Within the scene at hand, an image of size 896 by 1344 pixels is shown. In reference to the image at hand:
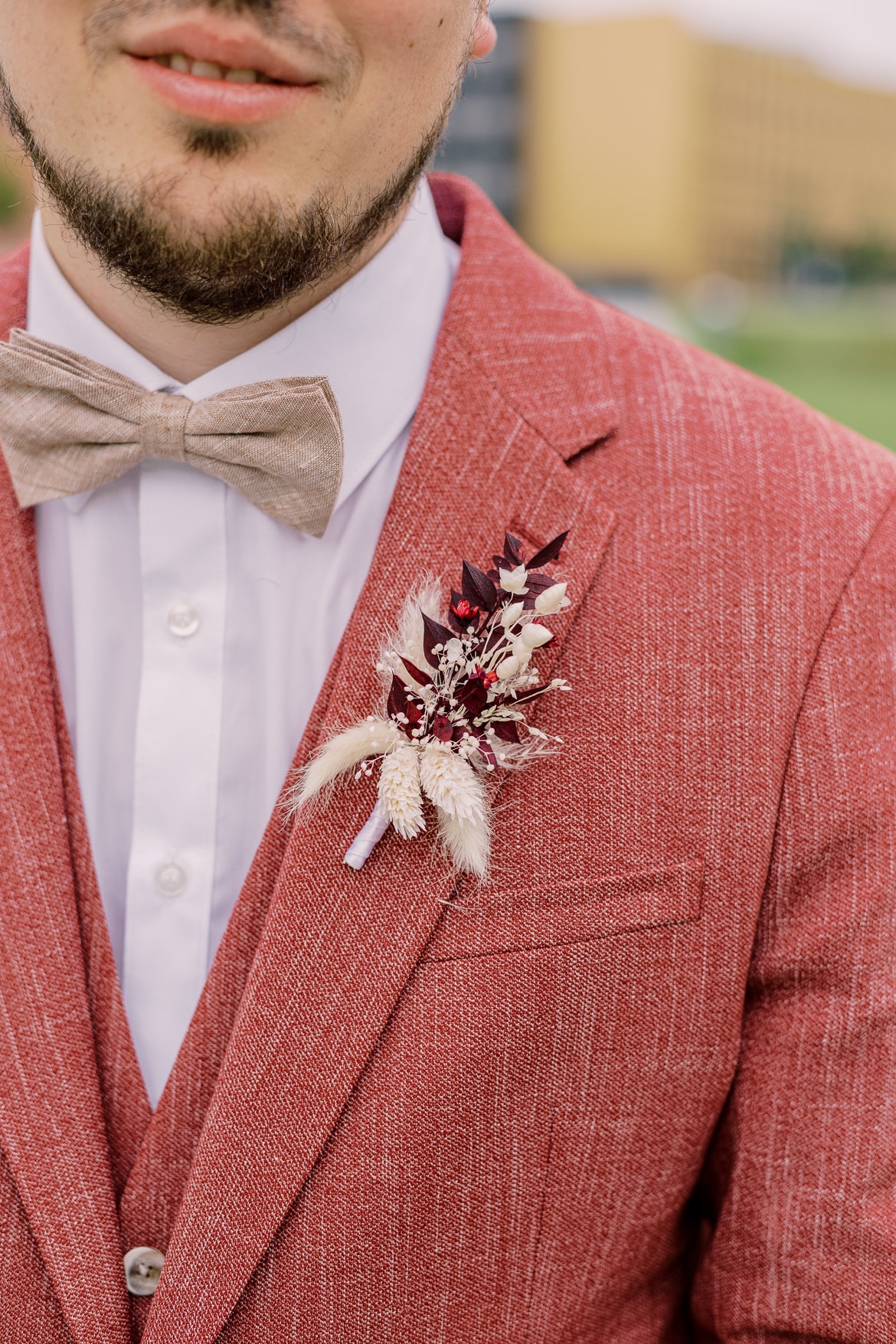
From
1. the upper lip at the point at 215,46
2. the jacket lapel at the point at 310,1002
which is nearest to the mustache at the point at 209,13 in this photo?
the upper lip at the point at 215,46

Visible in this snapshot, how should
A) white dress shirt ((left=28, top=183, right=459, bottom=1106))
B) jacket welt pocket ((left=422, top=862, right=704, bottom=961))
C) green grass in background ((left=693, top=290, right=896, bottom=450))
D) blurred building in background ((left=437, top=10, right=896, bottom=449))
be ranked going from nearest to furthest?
jacket welt pocket ((left=422, top=862, right=704, bottom=961)), white dress shirt ((left=28, top=183, right=459, bottom=1106)), green grass in background ((left=693, top=290, right=896, bottom=450)), blurred building in background ((left=437, top=10, right=896, bottom=449))

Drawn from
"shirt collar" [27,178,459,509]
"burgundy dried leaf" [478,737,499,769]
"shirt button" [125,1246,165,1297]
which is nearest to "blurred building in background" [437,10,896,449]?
"shirt collar" [27,178,459,509]

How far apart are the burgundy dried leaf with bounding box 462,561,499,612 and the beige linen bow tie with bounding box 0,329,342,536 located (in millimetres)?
235

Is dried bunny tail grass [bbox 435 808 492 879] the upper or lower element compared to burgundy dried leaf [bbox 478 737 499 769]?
lower

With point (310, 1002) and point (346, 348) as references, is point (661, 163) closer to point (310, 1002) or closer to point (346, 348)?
point (346, 348)

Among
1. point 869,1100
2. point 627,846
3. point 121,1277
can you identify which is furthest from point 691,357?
point 121,1277

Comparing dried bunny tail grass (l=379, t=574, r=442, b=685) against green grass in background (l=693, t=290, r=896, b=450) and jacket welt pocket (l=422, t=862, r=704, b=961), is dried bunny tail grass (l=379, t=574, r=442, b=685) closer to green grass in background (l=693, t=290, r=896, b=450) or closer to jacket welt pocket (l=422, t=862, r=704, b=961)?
jacket welt pocket (l=422, t=862, r=704, b=961)

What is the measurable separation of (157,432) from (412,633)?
36cm

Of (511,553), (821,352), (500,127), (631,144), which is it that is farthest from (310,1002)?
(631,144)

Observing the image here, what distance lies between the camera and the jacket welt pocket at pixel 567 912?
4.11 ft

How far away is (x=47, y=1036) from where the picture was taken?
125cm

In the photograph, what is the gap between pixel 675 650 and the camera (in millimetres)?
1323

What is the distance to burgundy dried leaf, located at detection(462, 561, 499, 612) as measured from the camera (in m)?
1.20

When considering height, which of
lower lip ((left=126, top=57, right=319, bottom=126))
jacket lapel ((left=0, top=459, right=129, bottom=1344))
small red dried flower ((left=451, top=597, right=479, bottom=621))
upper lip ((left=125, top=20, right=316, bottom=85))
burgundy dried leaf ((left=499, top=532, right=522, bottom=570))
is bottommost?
jacket lapel ((left=0, top=459, right=129, bottom=1344))
